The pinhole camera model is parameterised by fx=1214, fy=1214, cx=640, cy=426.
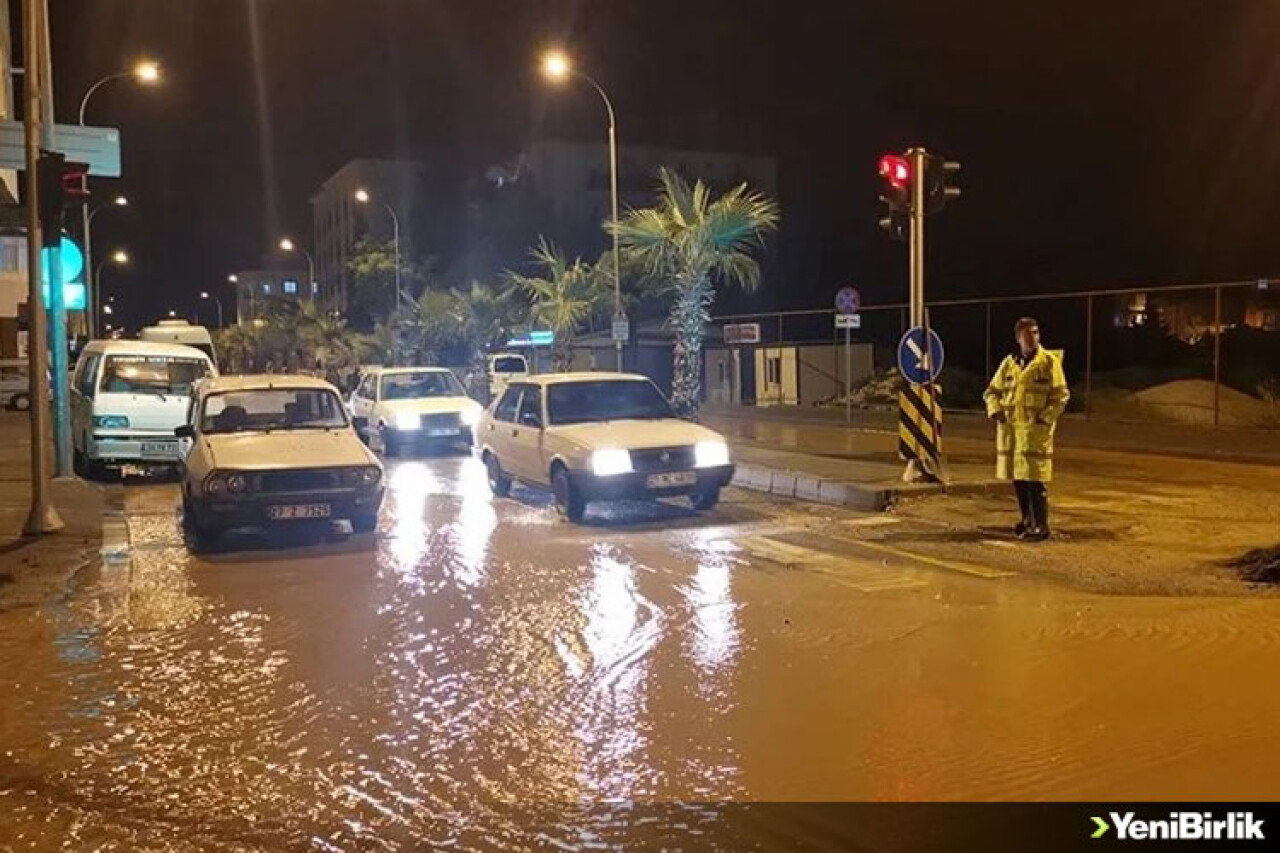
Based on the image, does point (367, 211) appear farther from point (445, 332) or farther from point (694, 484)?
point (694, 484)

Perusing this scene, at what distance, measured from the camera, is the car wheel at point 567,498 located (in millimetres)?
12531

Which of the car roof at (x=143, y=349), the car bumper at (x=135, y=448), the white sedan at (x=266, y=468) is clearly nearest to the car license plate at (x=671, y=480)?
the white sedan at (x=266, y=468)

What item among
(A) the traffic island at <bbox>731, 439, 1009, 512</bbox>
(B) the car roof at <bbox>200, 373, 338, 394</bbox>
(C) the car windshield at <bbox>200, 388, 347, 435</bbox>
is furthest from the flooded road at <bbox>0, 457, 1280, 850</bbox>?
(A) the traffic island at <bbox>731, 439, 1009, 512</bbox>

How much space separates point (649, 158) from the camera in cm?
7506

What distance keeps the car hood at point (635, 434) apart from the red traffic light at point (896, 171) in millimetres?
3692

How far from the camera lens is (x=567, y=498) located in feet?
41.6

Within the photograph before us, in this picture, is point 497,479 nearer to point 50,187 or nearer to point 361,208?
point 50,187

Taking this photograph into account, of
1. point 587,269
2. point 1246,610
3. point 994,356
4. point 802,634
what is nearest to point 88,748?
point 802,634

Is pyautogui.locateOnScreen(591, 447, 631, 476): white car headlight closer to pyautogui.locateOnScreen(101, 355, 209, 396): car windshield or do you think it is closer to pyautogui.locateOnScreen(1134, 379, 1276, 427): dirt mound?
pyautogui.locateOnScreen(101, 355, 209, 396): car windshield

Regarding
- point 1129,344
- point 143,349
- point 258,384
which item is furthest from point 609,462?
point 1129,344

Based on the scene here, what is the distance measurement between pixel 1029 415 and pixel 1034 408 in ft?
0.24

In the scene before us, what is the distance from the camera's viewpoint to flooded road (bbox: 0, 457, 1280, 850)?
4934 mm

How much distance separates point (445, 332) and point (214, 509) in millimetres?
32782

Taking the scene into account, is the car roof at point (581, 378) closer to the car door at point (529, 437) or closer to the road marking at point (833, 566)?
the car door at point (529, 437)
